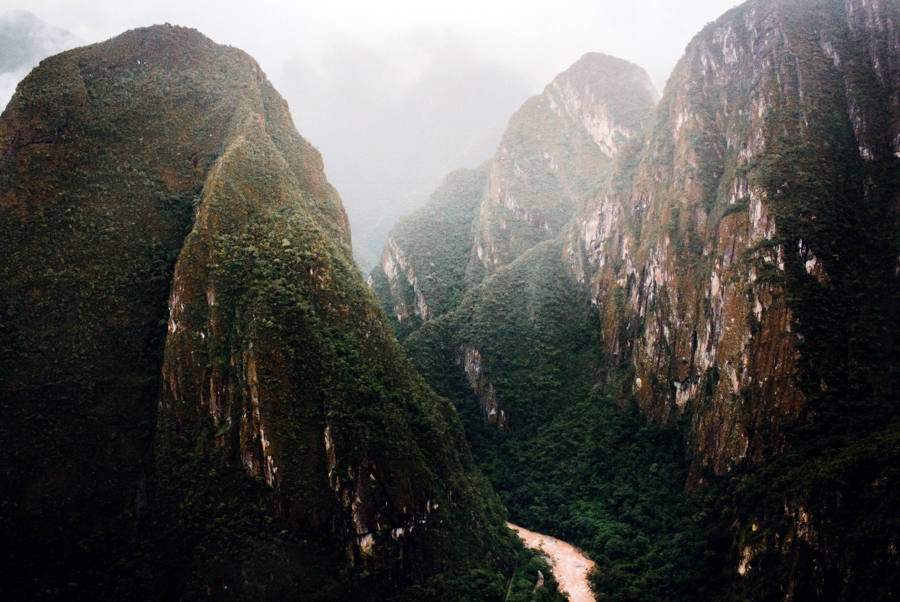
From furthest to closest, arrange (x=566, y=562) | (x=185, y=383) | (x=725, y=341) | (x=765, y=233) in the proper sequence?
(x=725, y=341)
(x=765, y=233)
(x=566, y=562)
(x=185, y=383)

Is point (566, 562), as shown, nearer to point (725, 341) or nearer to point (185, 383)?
point (725, 341)

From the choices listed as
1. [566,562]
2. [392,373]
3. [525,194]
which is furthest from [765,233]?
[525,194]

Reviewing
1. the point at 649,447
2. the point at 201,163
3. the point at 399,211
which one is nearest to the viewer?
the point at 201,163

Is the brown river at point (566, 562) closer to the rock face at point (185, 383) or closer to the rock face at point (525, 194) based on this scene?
the rock face at point (185, 383)

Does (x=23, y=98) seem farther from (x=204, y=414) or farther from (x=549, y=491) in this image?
(x=549, y=491)

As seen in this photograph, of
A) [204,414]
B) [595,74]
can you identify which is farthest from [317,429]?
[595,74]

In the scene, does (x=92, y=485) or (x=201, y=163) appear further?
(x=201, y=163)
